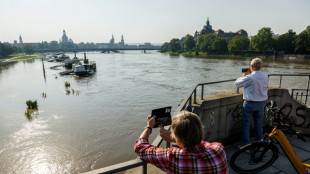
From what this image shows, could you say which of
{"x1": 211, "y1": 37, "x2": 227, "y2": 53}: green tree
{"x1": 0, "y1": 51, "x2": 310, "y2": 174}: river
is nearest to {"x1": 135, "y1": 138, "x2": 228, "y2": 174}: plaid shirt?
{"x1": 0, "y1": 51, "x2": 310, "y2": 174}: river

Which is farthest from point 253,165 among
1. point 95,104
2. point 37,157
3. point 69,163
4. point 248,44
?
point 248,44

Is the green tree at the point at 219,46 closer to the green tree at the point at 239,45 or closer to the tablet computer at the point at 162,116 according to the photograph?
the green tree at the point at 239,45

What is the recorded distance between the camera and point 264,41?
8181cm

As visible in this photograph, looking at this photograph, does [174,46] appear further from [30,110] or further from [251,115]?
[251,115]

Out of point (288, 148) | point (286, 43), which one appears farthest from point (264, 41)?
point (288, 148)

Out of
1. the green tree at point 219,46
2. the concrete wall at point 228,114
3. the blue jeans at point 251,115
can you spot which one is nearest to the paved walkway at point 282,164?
the concrete wall at point 228,114

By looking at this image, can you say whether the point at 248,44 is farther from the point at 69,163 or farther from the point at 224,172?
the point at 224,172

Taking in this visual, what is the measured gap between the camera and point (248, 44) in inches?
3676

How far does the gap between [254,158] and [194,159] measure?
3.06m

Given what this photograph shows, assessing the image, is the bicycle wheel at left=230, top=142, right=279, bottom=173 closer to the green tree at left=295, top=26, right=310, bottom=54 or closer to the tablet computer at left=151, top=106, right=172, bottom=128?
the tablet computer at left=151, top=106, right=172, bottom=128

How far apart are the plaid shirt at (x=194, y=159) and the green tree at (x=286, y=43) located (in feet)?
296

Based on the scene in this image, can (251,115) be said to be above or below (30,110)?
above

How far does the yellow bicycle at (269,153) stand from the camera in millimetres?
3559

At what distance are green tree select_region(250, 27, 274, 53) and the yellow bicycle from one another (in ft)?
288
